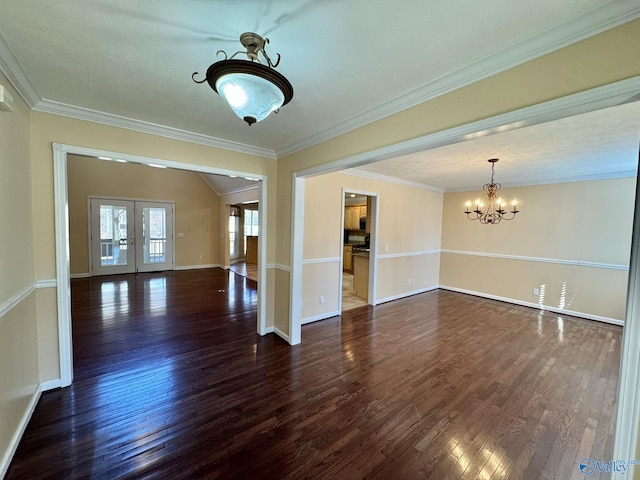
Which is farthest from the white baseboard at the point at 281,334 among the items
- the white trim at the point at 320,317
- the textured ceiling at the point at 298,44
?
the textured ceiling at the point at 298,44

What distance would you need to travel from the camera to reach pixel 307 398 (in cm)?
227

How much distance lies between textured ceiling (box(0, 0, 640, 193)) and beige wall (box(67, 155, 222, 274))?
573 centimetres

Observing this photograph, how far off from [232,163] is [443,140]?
244 centimetres

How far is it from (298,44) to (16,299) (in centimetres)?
249

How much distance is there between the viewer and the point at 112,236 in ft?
22.9

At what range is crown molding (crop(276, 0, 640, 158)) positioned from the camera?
111cm

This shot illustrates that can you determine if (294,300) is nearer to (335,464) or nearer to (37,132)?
(335,464)

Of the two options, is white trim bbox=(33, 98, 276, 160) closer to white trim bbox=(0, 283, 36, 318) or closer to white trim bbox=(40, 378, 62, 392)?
white trim bbox=(0, 283, 36, 318)

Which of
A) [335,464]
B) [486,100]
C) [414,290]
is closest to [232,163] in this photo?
[486,100]

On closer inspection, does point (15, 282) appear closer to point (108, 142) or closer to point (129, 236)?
point (108, 142)

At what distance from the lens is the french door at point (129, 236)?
680cm

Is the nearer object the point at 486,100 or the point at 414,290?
the point at 486,100

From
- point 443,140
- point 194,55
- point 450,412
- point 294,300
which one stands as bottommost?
point 450,412

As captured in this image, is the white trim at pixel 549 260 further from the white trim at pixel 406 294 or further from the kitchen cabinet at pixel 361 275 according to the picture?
the kitchen cabinet at pixel 361 275
